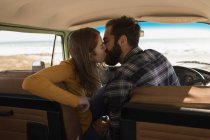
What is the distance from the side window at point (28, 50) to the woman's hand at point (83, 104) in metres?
1.68

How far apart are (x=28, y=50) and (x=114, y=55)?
2602mm

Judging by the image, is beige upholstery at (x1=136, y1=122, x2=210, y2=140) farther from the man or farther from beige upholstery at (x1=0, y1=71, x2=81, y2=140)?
beige upholstery at (x1=0, y1=71, x2=81, y2=140)

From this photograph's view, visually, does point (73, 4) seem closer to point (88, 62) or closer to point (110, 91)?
point (88, 62)

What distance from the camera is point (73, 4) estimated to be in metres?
3.31

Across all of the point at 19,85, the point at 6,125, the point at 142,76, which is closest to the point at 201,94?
the point at 142,76

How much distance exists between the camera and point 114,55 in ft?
8.34

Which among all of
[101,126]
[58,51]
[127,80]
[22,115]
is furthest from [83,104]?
[58,51]

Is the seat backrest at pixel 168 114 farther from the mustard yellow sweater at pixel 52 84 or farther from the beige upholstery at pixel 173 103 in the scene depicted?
the mustard yellow sweater at pixel 52 84

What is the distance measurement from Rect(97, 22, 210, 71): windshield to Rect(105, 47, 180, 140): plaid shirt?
1132mm

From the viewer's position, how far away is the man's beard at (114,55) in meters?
2.51

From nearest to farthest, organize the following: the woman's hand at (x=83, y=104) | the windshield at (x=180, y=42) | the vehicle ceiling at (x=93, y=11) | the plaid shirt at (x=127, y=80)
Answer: the plaid shirt at (x=127, y=80) < the woman's hand at (x=83, y=104) < the vehicle ceiling at (x=93, y=11) < the windshield at (x=180, y=42)

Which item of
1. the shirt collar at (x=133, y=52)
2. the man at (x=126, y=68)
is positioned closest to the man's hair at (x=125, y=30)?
the man at (x=126, y=68)

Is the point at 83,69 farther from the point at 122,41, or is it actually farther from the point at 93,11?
the point at 93,11

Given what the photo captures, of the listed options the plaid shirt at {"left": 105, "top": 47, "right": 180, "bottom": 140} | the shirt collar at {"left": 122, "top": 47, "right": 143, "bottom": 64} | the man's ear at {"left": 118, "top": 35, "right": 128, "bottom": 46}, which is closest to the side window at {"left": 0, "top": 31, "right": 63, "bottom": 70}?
the man's ear at {"left": 118, "top": 35, "right": 128, "bottom": 46}
